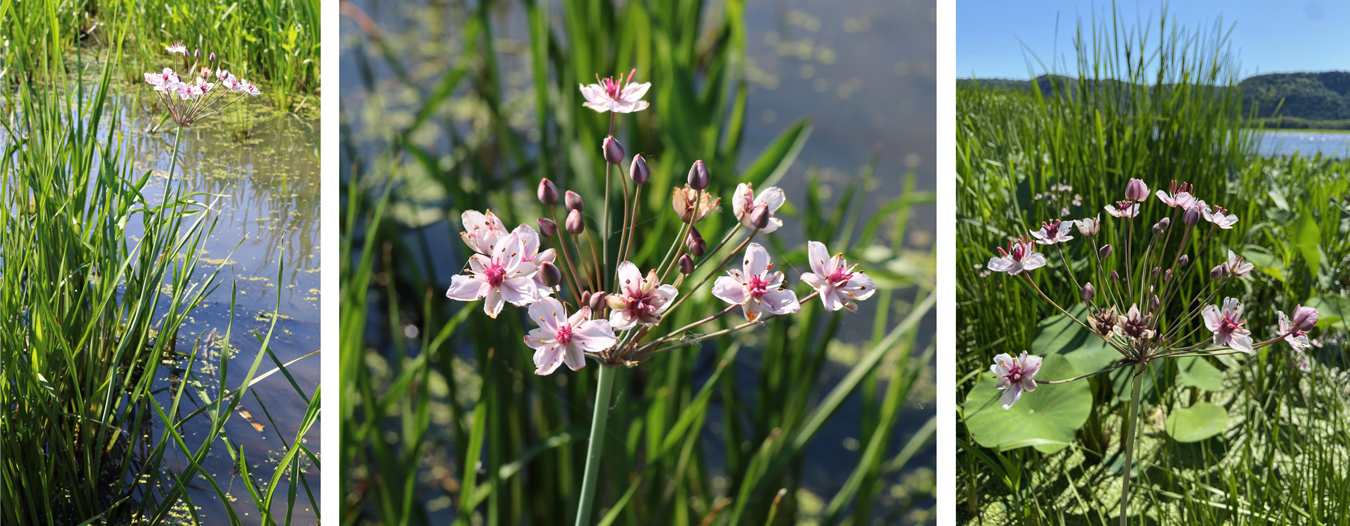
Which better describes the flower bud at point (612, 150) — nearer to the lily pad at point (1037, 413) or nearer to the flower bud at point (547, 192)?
the flower bud at point (547, 192)

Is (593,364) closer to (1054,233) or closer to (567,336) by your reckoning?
(567,336)

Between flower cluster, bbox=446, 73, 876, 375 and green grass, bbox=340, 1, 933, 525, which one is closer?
flower cluster, bbox=446, 73, 876, 375

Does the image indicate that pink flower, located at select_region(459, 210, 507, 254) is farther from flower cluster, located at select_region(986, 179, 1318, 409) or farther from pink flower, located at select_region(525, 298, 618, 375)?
flower cluster, located at select_region(986, 179, 1318, 409)

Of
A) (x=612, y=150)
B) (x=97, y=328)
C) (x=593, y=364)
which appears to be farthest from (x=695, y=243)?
(x=97, y=328)

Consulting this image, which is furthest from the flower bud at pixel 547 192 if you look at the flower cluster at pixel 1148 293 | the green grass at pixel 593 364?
the flower cluster at pixel 1148 293

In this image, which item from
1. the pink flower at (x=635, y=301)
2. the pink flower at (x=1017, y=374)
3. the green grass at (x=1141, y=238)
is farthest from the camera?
the green grass at (x=1141, y=238)

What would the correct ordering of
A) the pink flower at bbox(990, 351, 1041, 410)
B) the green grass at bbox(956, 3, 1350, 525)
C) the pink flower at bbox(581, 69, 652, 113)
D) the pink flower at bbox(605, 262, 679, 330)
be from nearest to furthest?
1. the pink flower at bbox(605, 262, 679, 330)
2. the pink flower at bbox(581, 69, 652, 113)
3. the pink flower at bbox(990, 351, 1041, 410)
4. the green grass at bbox(956, 3, 1350, 525)

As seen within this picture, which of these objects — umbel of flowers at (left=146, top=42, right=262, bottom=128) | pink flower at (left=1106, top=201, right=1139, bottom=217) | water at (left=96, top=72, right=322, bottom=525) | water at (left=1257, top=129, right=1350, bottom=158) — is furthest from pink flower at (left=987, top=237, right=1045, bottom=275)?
umbel of flowers at (left=146, top=42, right=262, bottom=128)
